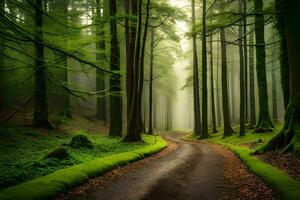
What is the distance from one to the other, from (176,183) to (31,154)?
6.14 meters

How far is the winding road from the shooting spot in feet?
23.6

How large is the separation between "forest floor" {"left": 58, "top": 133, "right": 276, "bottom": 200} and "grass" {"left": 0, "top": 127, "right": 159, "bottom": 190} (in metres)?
1.55

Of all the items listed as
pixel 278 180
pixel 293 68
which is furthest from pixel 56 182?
pixel 293 68

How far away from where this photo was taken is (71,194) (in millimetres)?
7293

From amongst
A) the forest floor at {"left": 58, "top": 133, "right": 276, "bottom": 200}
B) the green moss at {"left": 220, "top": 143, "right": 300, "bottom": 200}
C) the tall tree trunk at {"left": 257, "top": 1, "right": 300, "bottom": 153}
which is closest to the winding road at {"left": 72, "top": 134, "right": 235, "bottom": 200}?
the forest floor at {"left": 58, "top": 133, "right": 276, "bottom": 200}

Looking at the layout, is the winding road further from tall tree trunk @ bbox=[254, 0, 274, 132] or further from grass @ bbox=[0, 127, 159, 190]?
tall tree trunk @ bbox=[254, 0, 274, 132]

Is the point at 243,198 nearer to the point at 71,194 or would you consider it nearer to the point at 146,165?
the point at 71,194

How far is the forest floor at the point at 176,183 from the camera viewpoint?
23.6 ft

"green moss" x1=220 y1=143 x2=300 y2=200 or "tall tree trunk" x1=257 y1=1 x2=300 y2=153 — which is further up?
"tall tree trunk" x1=257 y1=1 x2=300 y2=153

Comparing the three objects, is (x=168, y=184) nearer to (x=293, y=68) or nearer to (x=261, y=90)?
(x=293, y=68)

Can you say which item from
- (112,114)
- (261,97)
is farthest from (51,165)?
(261,97)

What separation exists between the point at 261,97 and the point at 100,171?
Answer: 45.8ft

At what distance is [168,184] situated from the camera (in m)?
8.34

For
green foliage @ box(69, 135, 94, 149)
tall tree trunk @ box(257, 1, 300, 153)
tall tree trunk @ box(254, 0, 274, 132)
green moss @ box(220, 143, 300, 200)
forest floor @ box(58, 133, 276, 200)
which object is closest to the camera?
green moss @ box(220, 143, 300, 200)
